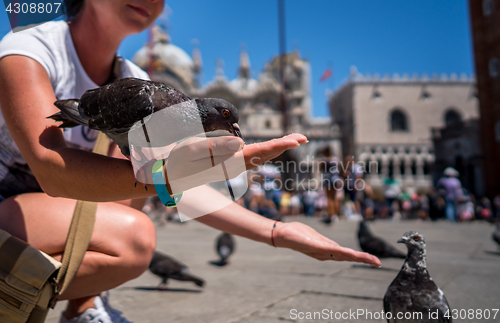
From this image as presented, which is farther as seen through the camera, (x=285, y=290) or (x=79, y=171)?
(x=285, y=290)

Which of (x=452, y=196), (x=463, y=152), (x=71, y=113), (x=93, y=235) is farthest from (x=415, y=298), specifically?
(x=463, y=152)

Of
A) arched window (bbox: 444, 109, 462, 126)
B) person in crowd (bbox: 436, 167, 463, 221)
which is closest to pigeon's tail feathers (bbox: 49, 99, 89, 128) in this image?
person in crowd (bbox: 436, 167, 463, 221)

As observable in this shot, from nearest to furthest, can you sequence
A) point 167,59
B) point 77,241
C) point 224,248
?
point 77,241 < point 224,248 < point 167,59

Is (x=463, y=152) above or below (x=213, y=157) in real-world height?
above

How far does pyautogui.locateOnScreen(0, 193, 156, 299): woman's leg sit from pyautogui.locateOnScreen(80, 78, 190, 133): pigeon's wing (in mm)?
612

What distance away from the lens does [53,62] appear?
1.27m

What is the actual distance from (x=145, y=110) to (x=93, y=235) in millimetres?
726

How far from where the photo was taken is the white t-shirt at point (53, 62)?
1.14 m

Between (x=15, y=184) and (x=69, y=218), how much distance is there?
327mm

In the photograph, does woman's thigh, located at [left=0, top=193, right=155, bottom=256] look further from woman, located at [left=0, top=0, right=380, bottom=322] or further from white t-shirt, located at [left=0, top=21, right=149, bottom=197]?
white t-shirt, located at [left=0, top=21, right=149, bottom=197]

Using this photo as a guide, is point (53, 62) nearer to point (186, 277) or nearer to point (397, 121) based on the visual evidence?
point (186, 277)

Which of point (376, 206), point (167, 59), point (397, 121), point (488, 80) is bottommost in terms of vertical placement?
point (376, 206)

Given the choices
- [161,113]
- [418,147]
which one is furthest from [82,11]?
[418,147]

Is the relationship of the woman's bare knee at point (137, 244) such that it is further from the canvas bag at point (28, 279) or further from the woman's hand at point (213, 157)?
the woman's hand at point (213, 157)
